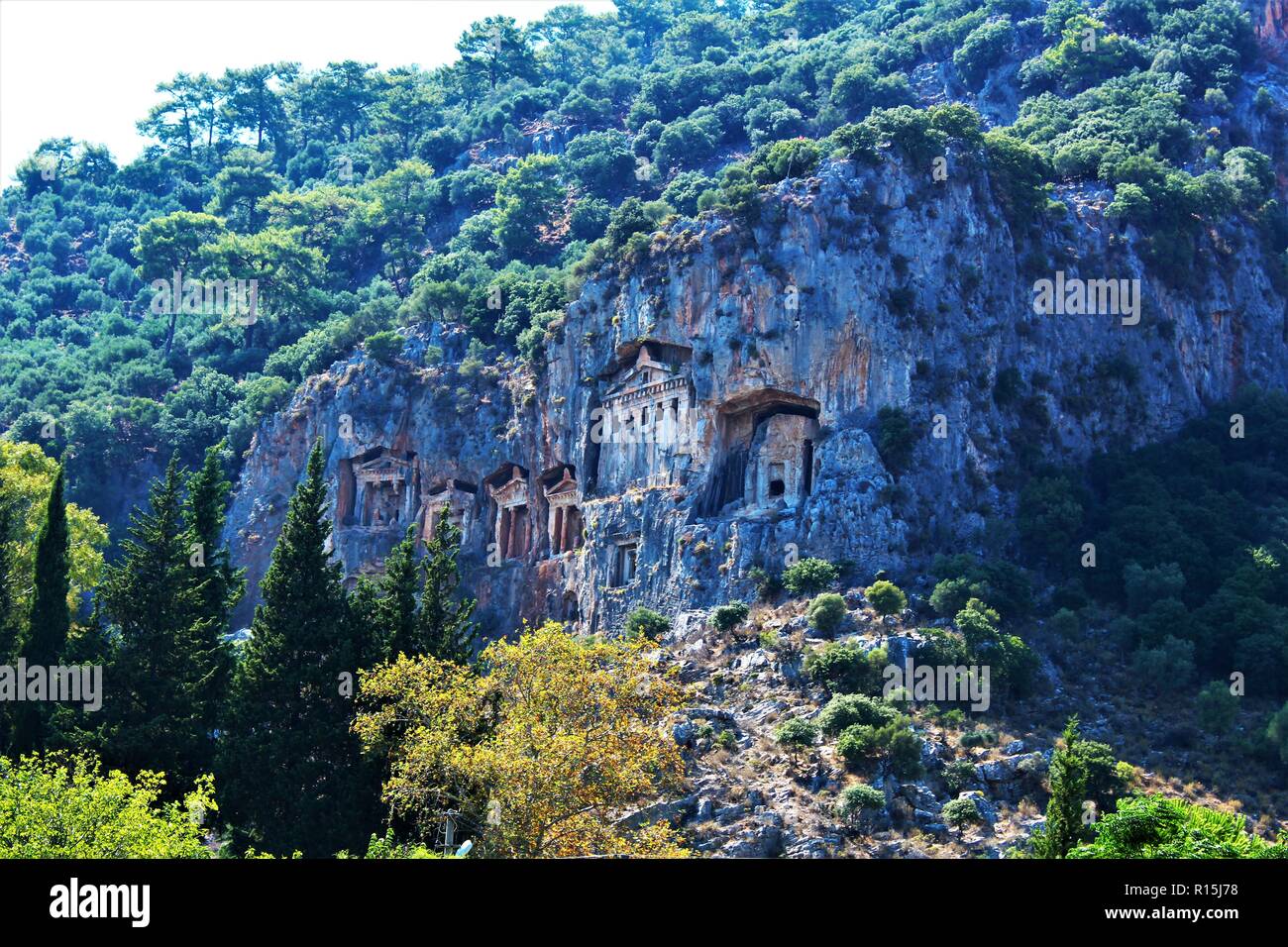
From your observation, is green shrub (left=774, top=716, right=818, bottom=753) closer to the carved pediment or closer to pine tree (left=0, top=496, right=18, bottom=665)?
pine tree (left=0, top=496, right=18, bottom=665)

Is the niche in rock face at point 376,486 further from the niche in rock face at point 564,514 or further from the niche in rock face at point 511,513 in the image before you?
the niche in rock face at point 564,514

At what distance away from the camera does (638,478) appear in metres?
77.9

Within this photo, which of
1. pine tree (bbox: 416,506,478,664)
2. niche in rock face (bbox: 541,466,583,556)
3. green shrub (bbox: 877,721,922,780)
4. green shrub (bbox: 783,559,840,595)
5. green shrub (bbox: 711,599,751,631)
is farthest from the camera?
niche in rock face (bbox: 541,466,583,556)

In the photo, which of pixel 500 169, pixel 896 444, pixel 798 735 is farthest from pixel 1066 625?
pixel 500 169

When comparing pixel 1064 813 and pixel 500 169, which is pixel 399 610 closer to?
pixel 1064 813

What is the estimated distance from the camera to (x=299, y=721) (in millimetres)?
52656

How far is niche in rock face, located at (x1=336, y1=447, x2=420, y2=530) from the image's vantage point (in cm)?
8944

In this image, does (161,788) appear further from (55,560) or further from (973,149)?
(973,149)

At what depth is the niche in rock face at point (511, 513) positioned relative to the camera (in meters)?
84.9

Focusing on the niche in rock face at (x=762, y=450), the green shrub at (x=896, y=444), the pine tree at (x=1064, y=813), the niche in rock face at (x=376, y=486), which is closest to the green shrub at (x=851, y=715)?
the green shrub at (x=896, y=444)

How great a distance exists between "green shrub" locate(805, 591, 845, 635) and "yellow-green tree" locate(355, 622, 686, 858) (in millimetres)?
16254

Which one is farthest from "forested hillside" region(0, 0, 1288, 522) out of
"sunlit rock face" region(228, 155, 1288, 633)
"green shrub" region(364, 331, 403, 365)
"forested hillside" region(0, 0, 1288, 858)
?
"green shrub" region(364, 331, 403, 365)

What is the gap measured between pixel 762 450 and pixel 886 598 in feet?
41.3
